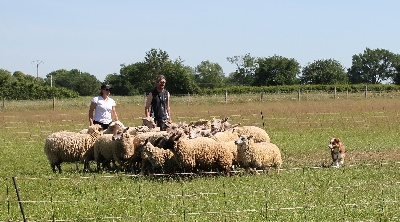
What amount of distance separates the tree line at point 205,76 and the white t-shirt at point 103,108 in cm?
4968

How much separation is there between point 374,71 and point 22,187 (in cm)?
12502

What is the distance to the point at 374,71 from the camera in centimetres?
12900

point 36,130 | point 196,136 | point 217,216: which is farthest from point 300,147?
point 36,130

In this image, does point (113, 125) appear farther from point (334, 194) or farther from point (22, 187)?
point (334, 194)

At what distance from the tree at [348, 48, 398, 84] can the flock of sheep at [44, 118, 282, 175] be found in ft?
380

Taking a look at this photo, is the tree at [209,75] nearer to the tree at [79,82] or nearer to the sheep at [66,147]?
the tree at [79,82]

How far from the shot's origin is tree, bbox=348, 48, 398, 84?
127250 mm

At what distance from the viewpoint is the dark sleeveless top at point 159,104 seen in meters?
14.0

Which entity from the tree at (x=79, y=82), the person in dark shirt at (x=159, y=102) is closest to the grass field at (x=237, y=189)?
the person in dark shirt at (x=159, y=102)

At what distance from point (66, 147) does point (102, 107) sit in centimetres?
146

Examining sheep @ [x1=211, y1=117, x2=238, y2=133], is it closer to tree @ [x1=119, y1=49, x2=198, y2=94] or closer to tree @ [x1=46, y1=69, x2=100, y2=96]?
tree @ [x1=119, y1=49, x2=198, y2=94]

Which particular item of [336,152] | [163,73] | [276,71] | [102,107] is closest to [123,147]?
[102,107]

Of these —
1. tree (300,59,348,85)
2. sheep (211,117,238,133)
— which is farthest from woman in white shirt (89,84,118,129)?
tree (300,59,348,85)

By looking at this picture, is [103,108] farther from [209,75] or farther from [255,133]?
[209,75]
